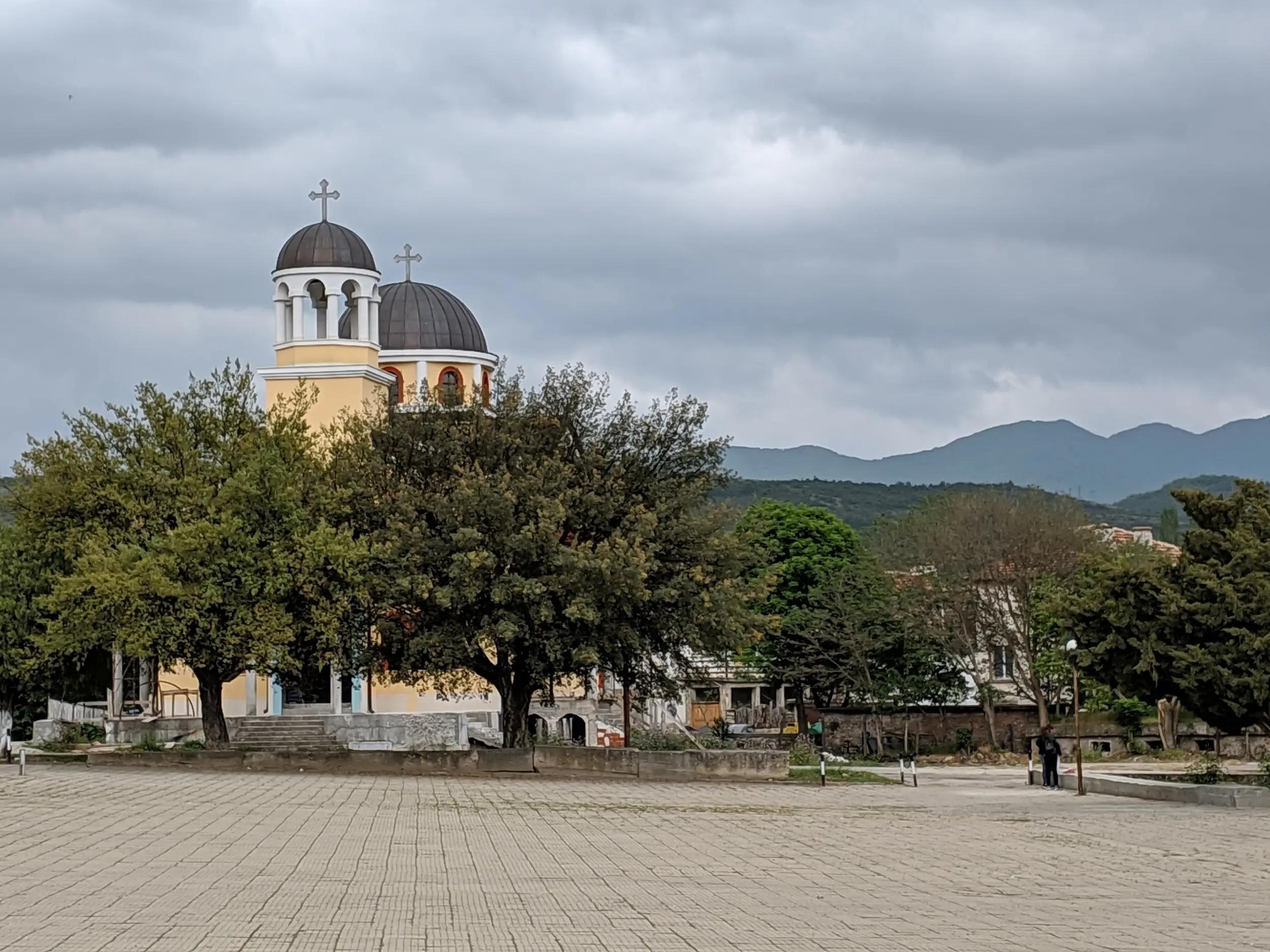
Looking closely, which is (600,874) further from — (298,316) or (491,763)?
(298,316)

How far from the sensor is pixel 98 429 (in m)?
36.0

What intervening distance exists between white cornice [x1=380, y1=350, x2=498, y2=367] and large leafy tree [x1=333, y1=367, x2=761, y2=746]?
1690 centimetres

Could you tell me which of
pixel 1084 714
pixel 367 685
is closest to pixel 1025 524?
pixel 1084 714

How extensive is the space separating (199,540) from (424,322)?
927 inches

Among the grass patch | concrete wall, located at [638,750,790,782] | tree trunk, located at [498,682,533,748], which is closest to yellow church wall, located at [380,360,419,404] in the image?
tree trunk, located at [498,682,533,748]

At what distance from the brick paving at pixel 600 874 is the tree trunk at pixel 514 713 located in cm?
1033

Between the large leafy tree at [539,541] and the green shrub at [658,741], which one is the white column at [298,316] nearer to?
the large leafy tree at [539,541]

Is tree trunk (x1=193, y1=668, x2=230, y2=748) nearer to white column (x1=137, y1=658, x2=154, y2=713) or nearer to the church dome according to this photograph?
white column (x1=137, y1=658, x2=154, y2=713)

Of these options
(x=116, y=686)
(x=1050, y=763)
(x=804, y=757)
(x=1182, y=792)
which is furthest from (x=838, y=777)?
(x=116, y=686)

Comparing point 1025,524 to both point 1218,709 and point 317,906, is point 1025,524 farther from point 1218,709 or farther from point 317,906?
A: point 317,906

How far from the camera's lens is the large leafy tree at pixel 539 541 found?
34.2 m

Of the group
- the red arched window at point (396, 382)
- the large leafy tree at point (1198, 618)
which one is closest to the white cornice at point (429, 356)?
the red arched window at point (396, 382)

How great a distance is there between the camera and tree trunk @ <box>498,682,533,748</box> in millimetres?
37906

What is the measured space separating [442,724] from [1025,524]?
2332cm
